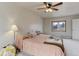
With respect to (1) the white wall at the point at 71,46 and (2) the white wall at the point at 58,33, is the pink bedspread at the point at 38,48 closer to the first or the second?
(1) the white wall at the point at 71,46

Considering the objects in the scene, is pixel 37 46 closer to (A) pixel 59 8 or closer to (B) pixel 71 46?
(B) pixel 71 46

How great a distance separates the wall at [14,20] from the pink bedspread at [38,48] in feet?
0.84

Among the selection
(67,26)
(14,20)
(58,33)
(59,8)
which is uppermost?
(59,8)

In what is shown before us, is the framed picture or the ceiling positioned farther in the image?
the framed picture

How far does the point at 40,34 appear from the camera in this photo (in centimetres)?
181

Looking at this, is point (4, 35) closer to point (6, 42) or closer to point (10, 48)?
point (6, 42)

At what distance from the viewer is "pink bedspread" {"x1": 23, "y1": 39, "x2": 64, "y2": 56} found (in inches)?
67.5

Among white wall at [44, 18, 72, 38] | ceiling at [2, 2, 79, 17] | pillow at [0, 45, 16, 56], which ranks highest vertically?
ceiling at [2, 2, 79, 17]

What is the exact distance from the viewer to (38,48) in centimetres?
188

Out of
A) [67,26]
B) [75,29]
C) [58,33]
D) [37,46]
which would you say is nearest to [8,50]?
[37,46]

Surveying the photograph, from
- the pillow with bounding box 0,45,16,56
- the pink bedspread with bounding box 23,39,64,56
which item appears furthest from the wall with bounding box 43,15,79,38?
the pillow with bounding box 0,45,16,56

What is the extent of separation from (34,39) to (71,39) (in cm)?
72

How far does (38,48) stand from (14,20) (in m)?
0.76

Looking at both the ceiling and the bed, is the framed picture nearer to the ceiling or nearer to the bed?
the ceiling
